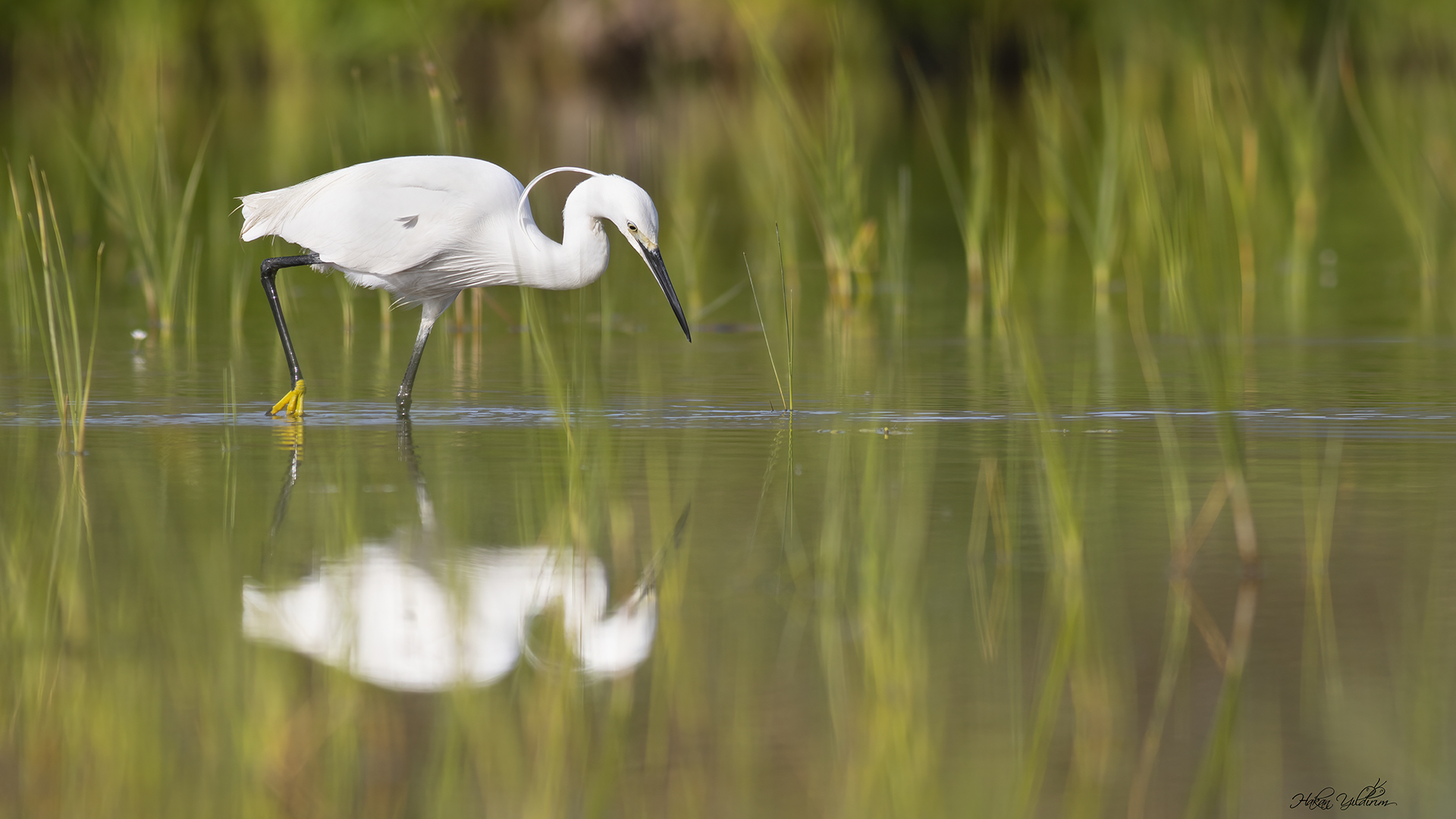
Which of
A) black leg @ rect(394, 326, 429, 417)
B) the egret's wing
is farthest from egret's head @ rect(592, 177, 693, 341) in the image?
black leg @ rect(394, 326, 429, 417)

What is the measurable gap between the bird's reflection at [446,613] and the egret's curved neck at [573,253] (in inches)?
81.3

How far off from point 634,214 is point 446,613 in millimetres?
2428

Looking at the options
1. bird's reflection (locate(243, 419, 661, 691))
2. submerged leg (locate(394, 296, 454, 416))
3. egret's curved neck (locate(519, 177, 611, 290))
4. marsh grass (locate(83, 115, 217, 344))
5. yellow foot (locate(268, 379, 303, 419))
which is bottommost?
bird's reflection (locate(243, 419, 661, 691))

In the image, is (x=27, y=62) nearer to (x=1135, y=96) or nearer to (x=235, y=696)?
(x=1135, y=96)

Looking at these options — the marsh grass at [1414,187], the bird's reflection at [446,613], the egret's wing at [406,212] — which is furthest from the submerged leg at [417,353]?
the marsh grass at [1414,187]

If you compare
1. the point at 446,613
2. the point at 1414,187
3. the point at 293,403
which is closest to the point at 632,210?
the point at 293,403

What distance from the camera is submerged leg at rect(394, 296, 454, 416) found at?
604 centimetres

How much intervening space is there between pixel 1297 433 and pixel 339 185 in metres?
3.00

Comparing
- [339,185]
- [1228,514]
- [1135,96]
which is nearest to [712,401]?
[339,185]

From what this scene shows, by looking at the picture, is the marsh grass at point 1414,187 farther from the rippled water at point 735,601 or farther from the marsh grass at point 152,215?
the marsh grass at point 152,215

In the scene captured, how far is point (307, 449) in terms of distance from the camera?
5.34 metres

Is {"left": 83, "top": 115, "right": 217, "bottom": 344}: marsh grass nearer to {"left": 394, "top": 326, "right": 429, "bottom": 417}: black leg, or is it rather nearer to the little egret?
the little egret

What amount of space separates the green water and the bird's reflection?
0.05 feet

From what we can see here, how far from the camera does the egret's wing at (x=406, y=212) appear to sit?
19.8 feet
